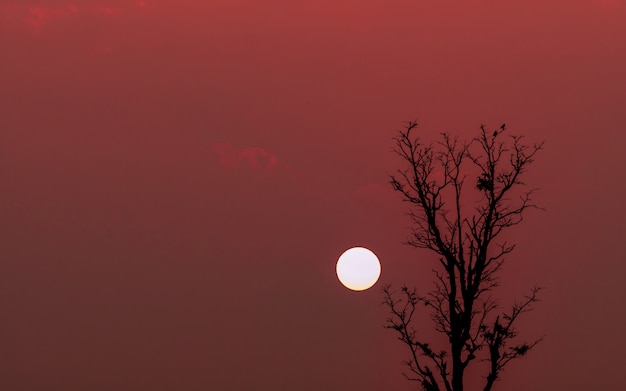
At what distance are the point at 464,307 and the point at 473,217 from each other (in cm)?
222

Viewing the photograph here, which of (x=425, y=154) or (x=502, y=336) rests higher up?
(x=425, y=154)

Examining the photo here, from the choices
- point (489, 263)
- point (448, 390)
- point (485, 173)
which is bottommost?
point (448, 390)

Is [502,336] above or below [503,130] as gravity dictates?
below

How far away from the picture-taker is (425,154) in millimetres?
34188

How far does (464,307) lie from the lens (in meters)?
33.2

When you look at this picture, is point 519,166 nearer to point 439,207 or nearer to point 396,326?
point 439,207

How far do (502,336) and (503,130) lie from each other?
4.95m

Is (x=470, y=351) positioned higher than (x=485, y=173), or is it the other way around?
(x=485, y=173)

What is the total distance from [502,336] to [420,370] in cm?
212

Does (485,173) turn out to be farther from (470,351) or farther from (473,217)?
(470,351)

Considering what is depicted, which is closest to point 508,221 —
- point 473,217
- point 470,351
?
point 473,217

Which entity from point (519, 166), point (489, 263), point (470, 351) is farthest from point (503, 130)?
point (470, 351)

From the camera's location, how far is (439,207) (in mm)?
34000

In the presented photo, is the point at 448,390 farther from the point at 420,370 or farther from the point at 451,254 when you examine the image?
the point at 451,254
